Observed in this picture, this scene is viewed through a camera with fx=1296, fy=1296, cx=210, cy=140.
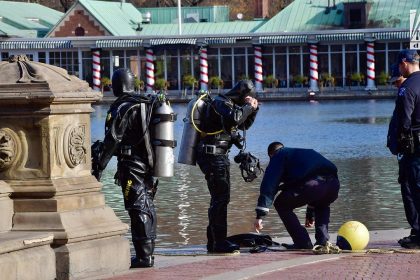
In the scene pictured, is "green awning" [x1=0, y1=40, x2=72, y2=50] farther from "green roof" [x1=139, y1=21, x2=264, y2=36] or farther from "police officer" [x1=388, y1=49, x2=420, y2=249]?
"police officer" [x1=388, y1=49, x2=420, y2=249]

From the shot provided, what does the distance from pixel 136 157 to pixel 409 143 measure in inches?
97.5

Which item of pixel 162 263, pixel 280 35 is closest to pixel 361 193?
pixel 162 263

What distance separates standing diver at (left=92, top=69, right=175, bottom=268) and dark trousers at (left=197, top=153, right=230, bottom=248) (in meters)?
0.93

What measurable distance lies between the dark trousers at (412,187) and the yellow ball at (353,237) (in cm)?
51

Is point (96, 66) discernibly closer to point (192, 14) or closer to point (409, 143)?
point (192, 14)

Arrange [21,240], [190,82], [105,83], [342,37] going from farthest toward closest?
[190,82] → [105,83] → [342,37] → [21,240]

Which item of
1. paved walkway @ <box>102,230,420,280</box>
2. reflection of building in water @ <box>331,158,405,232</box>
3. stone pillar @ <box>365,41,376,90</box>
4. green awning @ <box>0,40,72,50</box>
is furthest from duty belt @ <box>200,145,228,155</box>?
green awning @ <box>0,40,72,50</box>

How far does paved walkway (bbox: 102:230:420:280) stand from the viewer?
30.9 feet

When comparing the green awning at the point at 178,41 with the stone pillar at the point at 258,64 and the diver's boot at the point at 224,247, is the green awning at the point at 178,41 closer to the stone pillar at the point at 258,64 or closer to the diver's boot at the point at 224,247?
the stone pillar at the point at 258,64

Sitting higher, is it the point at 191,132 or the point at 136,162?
the point at 191,132

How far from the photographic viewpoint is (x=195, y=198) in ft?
58.7

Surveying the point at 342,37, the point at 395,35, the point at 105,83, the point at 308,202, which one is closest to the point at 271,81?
the point at 342,37

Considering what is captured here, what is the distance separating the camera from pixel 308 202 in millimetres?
11352

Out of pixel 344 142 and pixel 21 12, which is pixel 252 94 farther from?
pixel 21 12
